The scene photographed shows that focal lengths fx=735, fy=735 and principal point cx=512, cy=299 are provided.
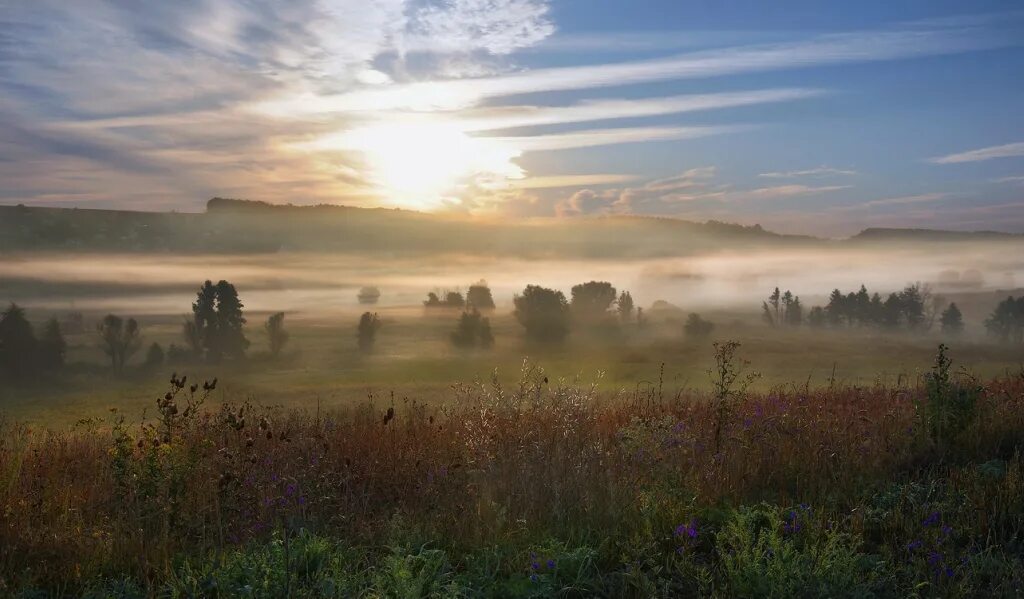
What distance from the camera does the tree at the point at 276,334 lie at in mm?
70312

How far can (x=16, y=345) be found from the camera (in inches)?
2474

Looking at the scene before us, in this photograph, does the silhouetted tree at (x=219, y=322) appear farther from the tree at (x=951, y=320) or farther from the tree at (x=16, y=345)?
the tree at (x=951, y=320)

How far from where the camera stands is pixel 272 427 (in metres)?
10.7

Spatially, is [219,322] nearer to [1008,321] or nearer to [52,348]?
[52,348]

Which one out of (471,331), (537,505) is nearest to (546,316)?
(471,331)

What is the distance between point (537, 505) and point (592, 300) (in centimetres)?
7075

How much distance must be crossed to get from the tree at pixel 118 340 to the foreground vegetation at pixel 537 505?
6500cm

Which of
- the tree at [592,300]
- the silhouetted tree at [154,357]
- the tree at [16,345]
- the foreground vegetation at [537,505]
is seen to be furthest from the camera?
the tree at [592,300]

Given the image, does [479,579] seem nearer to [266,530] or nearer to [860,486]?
[266,530]

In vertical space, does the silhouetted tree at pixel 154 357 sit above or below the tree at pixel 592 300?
below

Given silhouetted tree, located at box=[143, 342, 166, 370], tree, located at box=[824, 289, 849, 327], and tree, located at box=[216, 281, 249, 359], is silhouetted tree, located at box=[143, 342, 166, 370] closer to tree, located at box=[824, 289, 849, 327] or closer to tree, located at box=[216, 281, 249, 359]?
tree, located at box=[216, 281, 249, 359]

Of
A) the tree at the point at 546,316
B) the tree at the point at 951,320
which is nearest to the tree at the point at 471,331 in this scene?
the tree at the point at 546,316

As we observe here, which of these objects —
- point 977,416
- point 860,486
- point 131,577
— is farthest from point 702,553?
point 977,416

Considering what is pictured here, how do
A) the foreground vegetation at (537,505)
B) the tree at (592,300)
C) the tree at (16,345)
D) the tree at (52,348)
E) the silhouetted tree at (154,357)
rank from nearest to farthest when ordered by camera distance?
the foreground vegetation at (537,505)
the tree at (16,345)
the tree at (52,348)
the silhouetted tree at (154,357)
the tree at (592,300)
